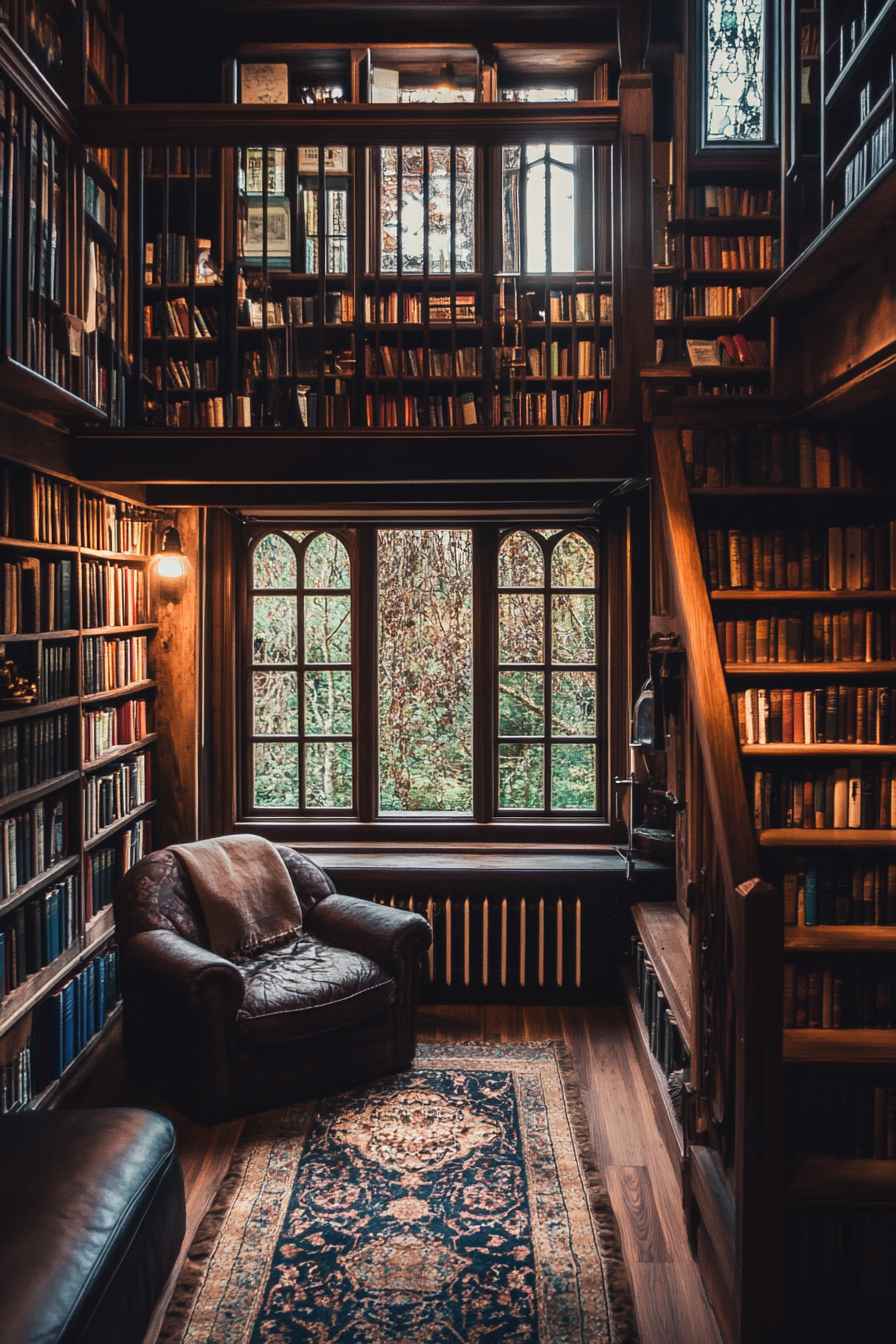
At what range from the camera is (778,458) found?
9.57 ft

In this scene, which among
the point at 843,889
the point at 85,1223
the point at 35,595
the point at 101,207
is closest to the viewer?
the point at 85,1223

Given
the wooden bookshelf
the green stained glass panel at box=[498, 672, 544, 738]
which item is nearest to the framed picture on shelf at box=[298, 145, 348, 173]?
the green stained glass panel at box=[498, 672, 544, 738]

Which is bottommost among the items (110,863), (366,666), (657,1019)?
(657,1019)

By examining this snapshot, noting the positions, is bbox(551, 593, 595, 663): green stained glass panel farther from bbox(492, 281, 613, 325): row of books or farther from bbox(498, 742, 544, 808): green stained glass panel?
bbox(492, 281, 613, 325): row of books

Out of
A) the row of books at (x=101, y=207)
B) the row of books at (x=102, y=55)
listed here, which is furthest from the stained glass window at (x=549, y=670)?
the row of books at (x=102, y=55)

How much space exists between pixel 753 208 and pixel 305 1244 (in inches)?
193

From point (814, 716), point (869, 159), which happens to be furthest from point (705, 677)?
point (869, 159)

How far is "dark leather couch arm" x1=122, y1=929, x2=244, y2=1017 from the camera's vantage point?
325 centimetres

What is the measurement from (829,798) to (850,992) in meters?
0.53

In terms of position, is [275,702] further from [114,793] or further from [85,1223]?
[85,1223]

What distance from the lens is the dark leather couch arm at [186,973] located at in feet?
10.6

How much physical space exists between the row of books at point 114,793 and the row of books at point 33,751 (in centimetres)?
27

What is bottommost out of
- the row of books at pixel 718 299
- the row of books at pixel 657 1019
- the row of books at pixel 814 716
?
the row of books at pixel 657 1019

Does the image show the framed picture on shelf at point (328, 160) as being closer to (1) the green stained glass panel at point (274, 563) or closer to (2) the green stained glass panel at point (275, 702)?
(1) the green stained glass panel at point (274, 563)
